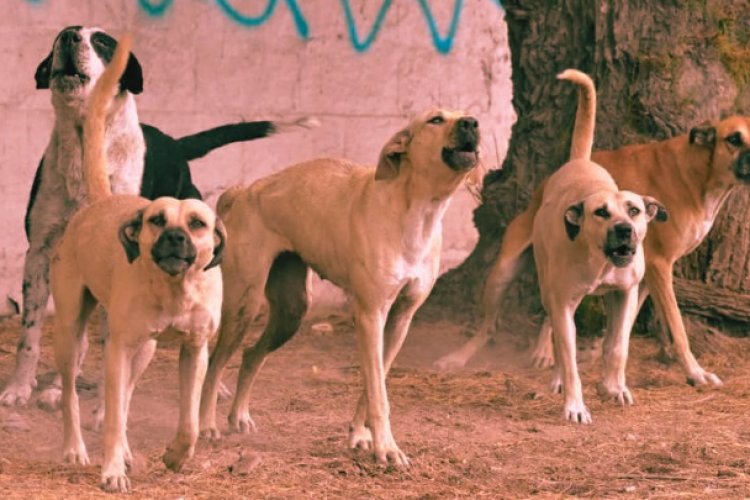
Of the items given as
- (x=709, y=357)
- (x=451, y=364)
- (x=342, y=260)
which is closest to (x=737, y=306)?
(x=709, y=357)

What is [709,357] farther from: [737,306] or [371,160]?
[371,160]

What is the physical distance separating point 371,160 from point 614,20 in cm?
222

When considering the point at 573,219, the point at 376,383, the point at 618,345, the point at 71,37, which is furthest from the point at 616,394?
the point at 71,37

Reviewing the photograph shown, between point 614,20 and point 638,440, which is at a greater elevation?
point 614,20

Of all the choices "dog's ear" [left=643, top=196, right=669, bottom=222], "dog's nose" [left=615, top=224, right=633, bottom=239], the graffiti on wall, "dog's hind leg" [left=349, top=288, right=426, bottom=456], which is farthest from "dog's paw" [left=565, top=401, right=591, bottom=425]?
the graffiti on wall

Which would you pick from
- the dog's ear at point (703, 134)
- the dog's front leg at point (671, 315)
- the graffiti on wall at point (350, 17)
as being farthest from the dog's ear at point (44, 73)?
the dog's ear at point (703, 134)

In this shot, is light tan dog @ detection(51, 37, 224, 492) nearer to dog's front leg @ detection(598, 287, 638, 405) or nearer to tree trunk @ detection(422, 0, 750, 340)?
dog's front leg @ detection(598, 287, 638, 405)

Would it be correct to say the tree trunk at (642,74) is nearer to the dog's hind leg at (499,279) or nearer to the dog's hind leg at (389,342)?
the dog's hind leg at (499,279)

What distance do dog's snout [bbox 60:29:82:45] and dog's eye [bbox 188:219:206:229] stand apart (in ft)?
6.86

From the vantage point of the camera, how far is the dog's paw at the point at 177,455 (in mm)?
5484

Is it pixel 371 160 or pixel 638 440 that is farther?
pixel 371 160

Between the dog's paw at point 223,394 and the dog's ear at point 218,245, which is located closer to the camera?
the dog's ear at point 218,245

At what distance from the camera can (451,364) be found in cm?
841

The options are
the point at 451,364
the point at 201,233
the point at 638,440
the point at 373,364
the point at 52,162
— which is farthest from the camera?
the point at 451,364
